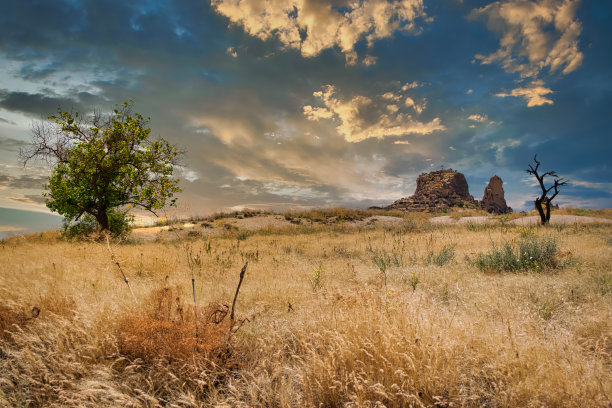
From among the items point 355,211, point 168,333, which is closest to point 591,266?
point 168,333

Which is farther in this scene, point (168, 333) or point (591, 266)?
point (591, 266)

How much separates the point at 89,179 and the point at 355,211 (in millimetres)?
24187

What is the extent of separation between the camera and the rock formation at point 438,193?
68.6 m

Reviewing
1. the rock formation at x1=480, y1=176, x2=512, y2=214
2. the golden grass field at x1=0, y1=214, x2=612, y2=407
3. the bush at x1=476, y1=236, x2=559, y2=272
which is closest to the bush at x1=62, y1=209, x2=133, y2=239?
the golden grass field at x1=0, y1=214, x2=612, y2=407

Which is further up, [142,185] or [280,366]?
[142,185]

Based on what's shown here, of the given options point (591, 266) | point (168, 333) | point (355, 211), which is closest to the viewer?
point (168, 333)

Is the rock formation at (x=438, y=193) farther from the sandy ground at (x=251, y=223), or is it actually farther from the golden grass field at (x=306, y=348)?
the golden grass field at (x=306, y=348)

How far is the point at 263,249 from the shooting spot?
464 inches

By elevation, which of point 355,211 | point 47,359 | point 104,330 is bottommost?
point 47,359

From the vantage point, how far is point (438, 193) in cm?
7425

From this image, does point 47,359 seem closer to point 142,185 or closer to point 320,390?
point 320,390

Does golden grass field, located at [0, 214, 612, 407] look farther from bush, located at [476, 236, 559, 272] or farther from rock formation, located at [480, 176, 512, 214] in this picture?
rock formation, located at [480, 176, 512, 214]

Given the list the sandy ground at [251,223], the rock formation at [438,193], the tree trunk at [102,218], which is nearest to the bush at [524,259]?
the sandy ground at [251,223]

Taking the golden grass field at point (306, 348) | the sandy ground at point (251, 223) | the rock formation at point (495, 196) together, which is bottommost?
the golden grass field at point (306, 348)
